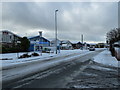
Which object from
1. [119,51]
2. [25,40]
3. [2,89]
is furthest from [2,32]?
[2,89]

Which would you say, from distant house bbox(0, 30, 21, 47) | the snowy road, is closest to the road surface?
the snowy road

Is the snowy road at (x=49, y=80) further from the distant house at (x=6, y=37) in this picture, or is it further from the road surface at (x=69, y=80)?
the distant house at (x=6, y=37)

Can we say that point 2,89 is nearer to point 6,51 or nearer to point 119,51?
point 119,51

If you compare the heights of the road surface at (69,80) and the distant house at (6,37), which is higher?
the distant house at (6,37)

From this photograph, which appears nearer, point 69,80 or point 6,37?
point 69,80

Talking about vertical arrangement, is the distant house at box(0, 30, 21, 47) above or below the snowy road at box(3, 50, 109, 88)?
above

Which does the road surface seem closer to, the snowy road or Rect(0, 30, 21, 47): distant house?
the snowy road

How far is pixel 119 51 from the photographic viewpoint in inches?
666

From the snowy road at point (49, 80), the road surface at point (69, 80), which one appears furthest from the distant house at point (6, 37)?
the road surface at point (69, 80)

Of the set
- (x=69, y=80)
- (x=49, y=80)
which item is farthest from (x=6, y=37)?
(x=69, y=80)

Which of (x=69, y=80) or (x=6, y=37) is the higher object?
(x=6, y=37)

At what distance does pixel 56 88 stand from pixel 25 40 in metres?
37.8

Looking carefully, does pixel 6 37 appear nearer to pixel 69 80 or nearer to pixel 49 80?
pixel 49 80

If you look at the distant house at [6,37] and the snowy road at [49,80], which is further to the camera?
the distant house at [6,37]
